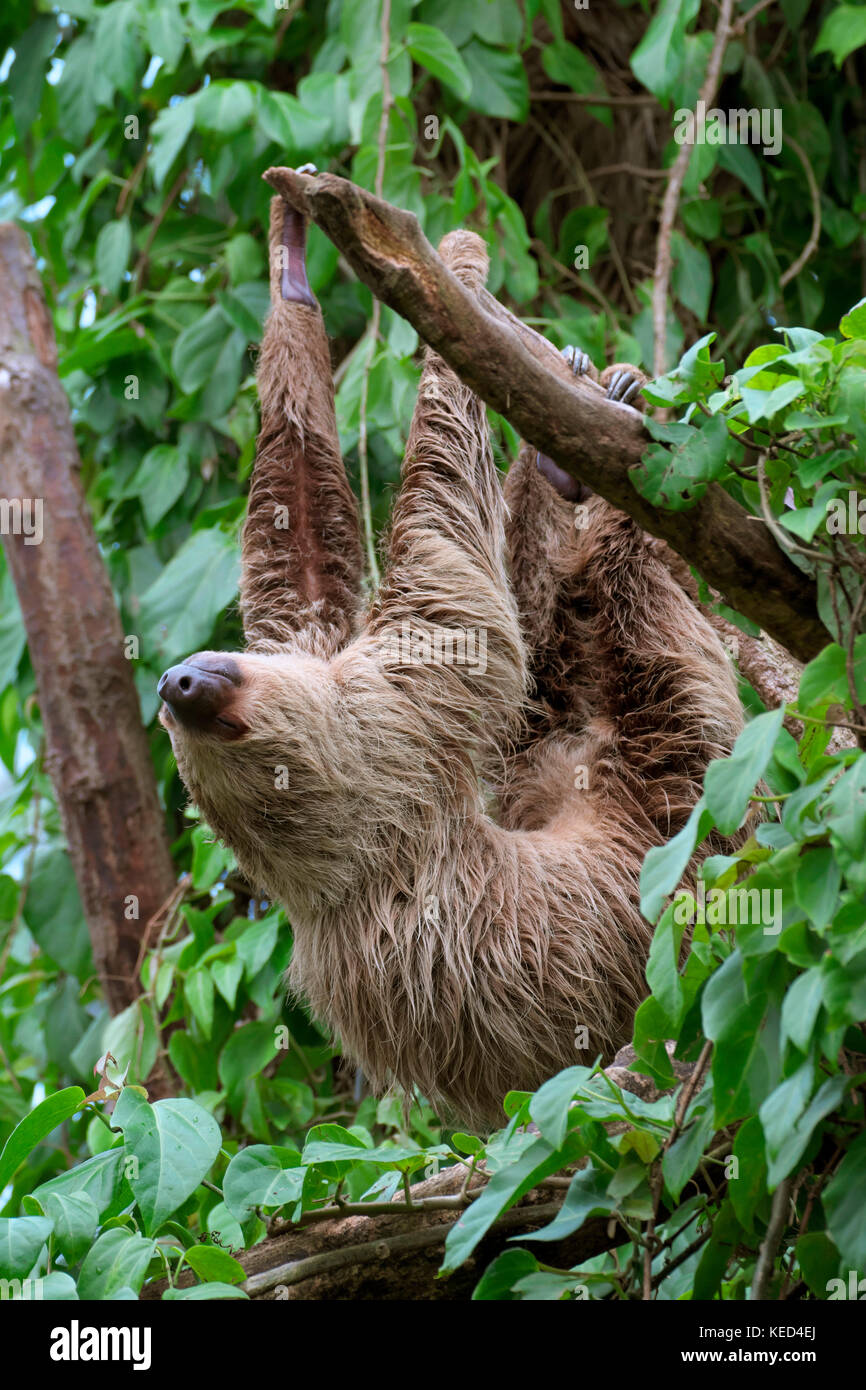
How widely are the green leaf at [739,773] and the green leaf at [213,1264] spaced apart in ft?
3.44

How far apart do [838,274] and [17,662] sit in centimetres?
325

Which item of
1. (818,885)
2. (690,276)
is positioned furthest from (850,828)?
(690,276)

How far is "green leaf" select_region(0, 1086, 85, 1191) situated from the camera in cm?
212

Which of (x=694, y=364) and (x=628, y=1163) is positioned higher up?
(x=694, y=364)

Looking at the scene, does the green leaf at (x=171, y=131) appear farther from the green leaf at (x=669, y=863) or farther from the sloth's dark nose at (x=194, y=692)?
the green leaf at (x=669, y=863)

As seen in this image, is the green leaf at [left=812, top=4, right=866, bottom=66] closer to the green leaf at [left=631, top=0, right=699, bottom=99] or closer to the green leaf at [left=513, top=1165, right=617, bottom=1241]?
the green leaf at [left=631, top=0, right=699, bottom=99]

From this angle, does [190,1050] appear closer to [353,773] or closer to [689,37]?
[353,773]

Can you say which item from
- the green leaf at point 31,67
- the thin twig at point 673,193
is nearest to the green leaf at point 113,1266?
the thin twig at point 673,193

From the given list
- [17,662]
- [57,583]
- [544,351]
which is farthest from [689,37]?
[17,662]

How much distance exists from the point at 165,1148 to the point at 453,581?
4.69 ft

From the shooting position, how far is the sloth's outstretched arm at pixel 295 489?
346cm

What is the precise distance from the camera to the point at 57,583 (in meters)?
4.50

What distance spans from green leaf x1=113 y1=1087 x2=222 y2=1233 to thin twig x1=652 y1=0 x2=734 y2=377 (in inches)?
108

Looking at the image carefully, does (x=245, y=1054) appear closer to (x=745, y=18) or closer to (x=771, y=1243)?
(x=771, y=1243)
